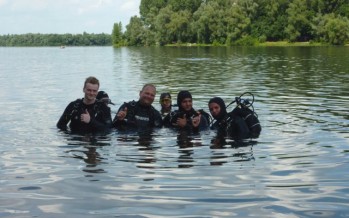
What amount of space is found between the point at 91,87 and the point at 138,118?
1.78 m

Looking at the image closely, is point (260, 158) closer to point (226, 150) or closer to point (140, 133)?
point (226, 150)

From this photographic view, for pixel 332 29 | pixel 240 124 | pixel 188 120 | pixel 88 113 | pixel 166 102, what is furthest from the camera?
pixel 332 29

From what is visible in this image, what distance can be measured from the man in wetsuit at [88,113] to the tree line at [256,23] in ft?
283

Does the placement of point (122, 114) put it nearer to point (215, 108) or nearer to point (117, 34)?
point (215, 108)

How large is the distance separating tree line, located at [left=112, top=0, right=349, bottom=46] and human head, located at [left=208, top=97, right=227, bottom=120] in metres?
85.4

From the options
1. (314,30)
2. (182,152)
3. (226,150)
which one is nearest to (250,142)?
(226,150)

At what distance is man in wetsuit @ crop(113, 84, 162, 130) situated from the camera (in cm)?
1277

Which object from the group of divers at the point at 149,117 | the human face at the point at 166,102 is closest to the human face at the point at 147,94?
the group of divers at the point at 149,117

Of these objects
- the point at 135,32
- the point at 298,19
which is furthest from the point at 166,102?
the point at 135,32

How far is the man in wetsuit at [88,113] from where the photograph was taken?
12.0 meters

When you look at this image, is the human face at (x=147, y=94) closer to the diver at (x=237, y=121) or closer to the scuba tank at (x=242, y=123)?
the diver at (x=237, y=121)

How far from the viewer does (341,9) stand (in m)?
104

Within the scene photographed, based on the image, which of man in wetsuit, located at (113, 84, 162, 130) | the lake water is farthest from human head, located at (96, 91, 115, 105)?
the lake water

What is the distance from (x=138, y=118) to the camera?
13.0m
